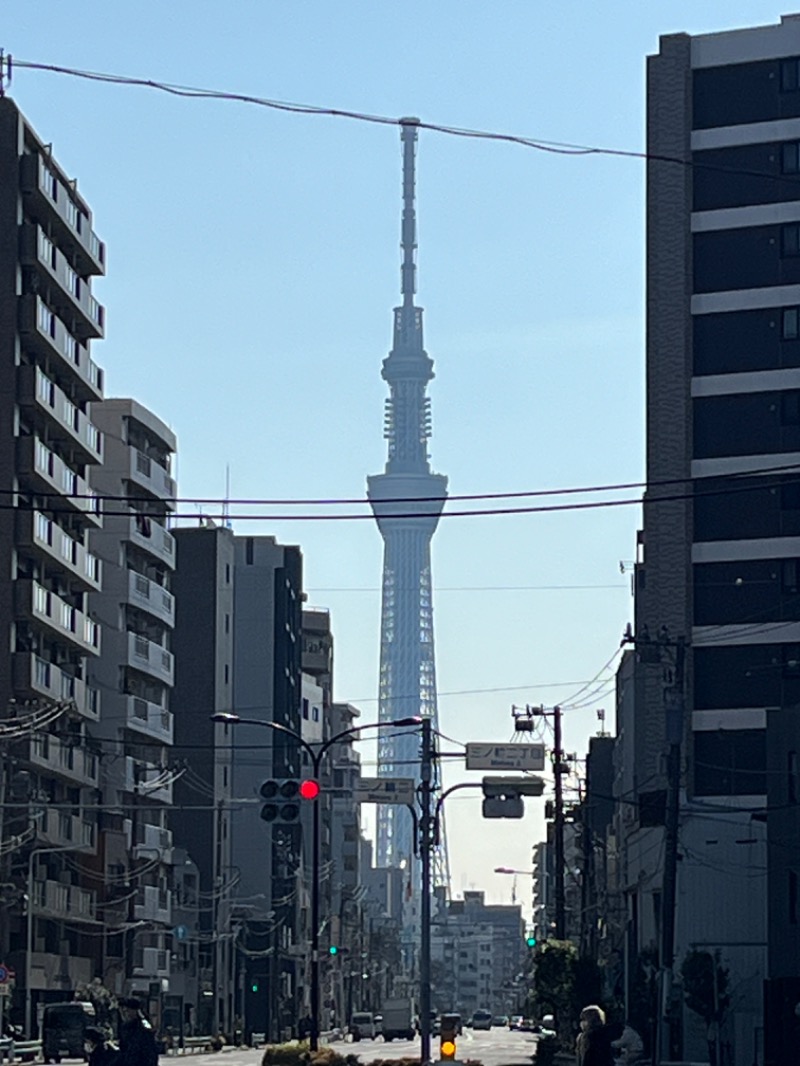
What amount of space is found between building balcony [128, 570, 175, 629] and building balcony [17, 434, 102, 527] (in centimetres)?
1045

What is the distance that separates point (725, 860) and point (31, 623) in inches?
1084

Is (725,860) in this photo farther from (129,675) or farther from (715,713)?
(129,675)

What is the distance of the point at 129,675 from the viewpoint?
10412cm

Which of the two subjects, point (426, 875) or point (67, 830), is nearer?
point (426, 875)

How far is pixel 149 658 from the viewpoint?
347 feet

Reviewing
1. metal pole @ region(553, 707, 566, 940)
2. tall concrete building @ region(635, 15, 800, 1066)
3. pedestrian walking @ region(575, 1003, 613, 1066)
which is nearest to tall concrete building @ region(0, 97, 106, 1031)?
metal pole @ region(553, 707, 566, 940)

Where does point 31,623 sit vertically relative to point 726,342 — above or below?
below

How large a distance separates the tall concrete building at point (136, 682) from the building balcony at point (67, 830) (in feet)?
10.8

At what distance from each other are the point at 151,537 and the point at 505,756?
40.4m

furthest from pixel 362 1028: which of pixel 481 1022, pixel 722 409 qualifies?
pixel 722 409

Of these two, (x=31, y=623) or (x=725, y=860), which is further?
(x=31, y=623)

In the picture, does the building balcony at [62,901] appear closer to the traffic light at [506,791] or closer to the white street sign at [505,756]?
the white street sign at [505,756]

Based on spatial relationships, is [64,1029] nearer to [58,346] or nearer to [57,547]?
[57,547]

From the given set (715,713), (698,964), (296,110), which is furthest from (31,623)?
(296,110)
